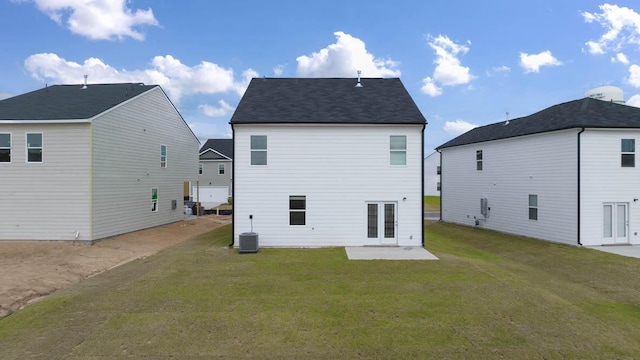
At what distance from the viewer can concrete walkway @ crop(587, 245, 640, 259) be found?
44.3ft

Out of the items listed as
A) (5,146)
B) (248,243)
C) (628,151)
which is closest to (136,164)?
(5,146)

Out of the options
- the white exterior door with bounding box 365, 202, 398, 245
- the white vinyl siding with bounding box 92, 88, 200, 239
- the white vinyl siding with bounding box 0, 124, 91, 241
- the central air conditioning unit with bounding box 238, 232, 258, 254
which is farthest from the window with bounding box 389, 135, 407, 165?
the white vinyl siding with bounding box 0, 124, 91, 241

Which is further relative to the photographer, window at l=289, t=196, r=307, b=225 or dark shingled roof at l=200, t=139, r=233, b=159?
dark shingled roof at l=200, t=139, r=233, b=159

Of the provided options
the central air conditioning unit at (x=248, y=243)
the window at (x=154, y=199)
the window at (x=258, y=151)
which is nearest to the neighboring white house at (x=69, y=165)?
the window at (x=154, y=199)

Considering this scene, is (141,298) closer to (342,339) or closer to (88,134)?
(342,339)

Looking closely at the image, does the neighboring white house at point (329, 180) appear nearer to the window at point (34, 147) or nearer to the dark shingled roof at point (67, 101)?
the dark shingled roof at point (67, 101)

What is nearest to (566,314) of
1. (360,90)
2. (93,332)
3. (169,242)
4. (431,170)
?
(93,332)

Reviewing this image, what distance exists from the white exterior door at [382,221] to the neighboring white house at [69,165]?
12.7m

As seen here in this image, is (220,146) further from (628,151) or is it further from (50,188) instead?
(628,151)

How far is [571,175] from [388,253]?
10043mm

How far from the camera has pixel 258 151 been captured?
47.3 feet

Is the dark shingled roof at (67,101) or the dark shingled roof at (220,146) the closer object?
the dark shingled roof at (67,101)

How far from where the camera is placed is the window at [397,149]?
1444 centimetres

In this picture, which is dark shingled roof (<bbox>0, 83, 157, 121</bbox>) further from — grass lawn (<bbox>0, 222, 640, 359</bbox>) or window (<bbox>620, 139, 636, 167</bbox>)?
window (<bbox>620, 139, 636, 167</bbox>)
